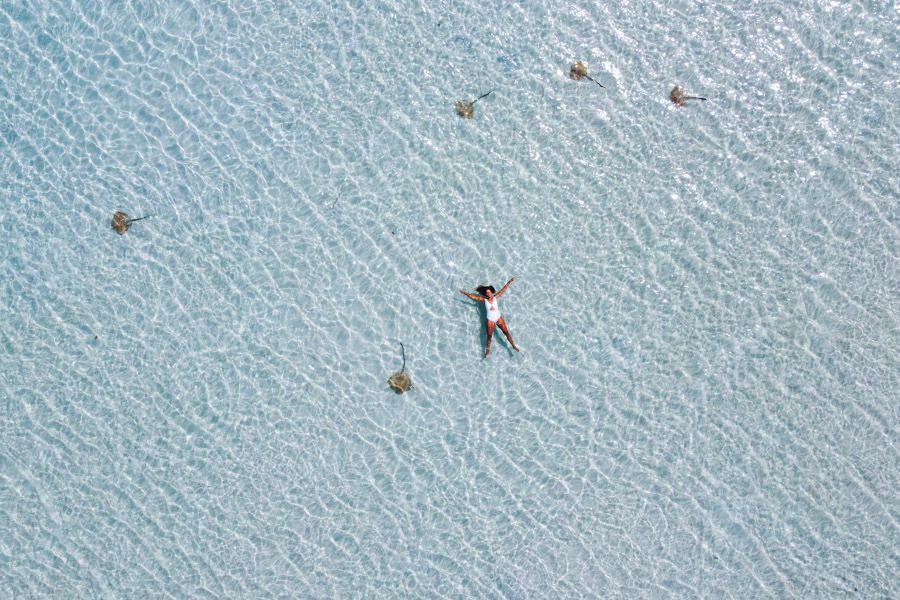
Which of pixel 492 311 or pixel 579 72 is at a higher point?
pixel 579 72

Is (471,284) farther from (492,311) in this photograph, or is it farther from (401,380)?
(401,380)

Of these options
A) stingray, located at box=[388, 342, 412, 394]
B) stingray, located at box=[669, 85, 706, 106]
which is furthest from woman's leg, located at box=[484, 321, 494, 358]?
stingray, located at box=[669, 85, 706, 106]

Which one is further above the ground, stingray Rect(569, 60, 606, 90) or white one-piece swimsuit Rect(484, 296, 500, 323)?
stingray Rect(569, 60, 606, 90)

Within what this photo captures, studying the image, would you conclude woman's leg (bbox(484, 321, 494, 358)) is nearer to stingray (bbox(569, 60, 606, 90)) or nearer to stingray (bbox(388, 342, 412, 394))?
stingray (bbox(388, 342, 412, 394))

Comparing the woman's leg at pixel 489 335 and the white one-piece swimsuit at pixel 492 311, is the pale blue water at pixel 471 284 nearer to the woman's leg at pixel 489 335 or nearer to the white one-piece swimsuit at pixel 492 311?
the woman's leg at pixel 489 335

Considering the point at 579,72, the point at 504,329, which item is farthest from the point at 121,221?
the point at 579,72

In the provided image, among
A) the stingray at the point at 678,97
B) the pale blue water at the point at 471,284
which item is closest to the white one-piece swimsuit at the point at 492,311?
the pale blue water at the point at 471,284
